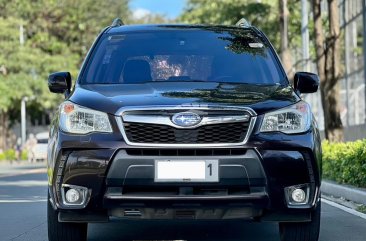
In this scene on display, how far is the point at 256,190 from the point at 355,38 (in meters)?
29.7

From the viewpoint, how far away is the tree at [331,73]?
18797 millimetres

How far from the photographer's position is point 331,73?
19.0 meters

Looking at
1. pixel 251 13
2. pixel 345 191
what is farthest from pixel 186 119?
pixel 251 13

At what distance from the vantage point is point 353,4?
111 feet

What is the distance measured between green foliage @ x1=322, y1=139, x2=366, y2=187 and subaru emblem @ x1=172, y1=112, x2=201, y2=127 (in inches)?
238

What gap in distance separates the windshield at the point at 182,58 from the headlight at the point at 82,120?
0.78m

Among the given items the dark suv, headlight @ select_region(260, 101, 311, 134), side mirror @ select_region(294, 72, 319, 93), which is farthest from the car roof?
headlight @ select_region(260, 101, 311, 134)

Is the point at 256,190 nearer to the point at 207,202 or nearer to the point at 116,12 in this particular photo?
the point at 207,202

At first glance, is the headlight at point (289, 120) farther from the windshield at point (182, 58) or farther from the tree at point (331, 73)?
the tree at point (331, 73)

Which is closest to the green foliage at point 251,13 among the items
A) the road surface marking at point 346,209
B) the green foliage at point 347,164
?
the green foliage at point 347,164

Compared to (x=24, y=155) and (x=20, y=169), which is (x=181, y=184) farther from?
(x=24, y=155)

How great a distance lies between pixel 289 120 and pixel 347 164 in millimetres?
7152

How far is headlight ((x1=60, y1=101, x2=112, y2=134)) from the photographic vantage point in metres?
5.85

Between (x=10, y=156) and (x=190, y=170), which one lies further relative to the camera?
(x=10, y=156)
